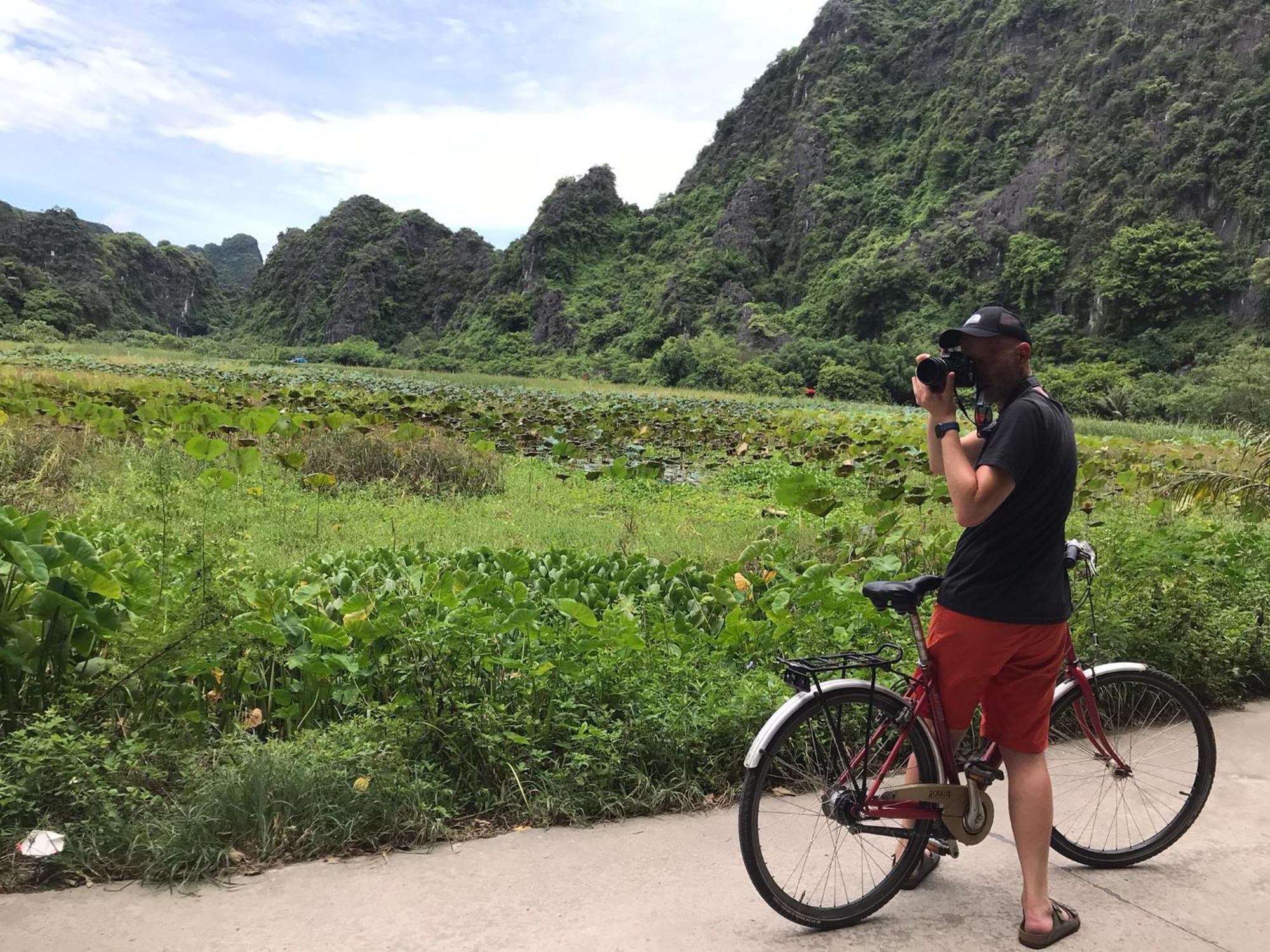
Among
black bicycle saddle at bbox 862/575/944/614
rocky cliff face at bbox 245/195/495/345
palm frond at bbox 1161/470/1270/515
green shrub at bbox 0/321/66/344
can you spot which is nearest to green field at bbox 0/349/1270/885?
palm frond at bbox 1161/470/1270/515

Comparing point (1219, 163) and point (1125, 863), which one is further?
point (1219, 163)

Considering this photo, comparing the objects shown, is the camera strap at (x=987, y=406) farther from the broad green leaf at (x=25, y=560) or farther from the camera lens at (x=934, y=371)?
the broad green leaf at (x=25, y=560)

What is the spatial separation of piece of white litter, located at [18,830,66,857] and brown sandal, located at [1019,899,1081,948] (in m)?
2.85

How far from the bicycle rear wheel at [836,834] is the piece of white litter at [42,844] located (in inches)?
80.0

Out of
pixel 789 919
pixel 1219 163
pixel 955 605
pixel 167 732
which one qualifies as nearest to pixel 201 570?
pixel 167 732

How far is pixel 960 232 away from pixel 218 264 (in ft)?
548

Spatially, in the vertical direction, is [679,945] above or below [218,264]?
below

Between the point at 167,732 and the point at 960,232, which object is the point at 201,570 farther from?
the point at 960,232

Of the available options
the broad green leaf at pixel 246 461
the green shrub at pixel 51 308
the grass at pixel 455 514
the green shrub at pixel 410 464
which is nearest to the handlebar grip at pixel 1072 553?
the grass at pixel 455 514

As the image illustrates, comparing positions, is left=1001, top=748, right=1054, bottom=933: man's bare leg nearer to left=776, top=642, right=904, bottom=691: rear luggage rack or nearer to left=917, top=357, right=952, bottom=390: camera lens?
left=776, top=642, right=904, bottom=691: rear luggage rack

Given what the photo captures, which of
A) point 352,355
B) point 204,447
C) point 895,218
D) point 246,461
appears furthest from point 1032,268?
point 204,447

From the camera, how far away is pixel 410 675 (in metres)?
3.20

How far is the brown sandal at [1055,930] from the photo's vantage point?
238cm

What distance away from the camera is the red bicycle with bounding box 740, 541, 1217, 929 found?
2.46m
